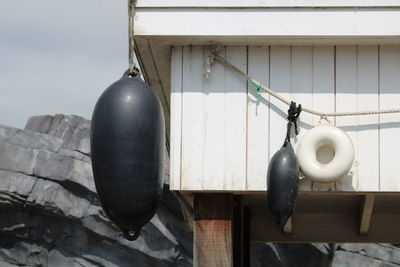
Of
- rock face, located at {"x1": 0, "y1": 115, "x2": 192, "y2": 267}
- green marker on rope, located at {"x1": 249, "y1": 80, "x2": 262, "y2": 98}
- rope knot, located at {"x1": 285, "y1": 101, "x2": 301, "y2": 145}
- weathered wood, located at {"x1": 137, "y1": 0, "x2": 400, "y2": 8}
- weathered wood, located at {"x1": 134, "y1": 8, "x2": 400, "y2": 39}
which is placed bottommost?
rock face, located at {"x1": 0, "y1": 115, "x2": 192, "y2": 267}

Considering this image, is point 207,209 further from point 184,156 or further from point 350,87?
point 350,87

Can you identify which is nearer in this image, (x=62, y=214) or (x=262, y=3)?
(x=262, y=3)

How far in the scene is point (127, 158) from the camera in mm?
3289

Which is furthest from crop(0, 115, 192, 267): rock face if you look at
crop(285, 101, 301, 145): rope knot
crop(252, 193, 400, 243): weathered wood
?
crop(285, 101, 301, 145): rope knot

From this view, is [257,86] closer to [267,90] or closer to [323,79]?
[267,90]

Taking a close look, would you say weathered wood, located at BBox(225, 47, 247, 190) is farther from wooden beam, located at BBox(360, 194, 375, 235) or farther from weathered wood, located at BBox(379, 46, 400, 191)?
wooden beam, located at BBox(360, 194, 375, 235)

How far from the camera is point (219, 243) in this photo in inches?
236

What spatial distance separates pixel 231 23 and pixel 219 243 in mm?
1401

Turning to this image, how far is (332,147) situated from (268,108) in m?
0.53

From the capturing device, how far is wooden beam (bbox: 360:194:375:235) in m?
6.89

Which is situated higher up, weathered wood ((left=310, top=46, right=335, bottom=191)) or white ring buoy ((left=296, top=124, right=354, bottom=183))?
weathered wood ((left=310, top=46, right=335, bottom=191))

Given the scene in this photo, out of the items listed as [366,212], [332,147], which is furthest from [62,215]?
[332,147]

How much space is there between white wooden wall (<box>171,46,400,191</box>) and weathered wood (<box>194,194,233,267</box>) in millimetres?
204

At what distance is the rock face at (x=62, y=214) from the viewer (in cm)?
2098
